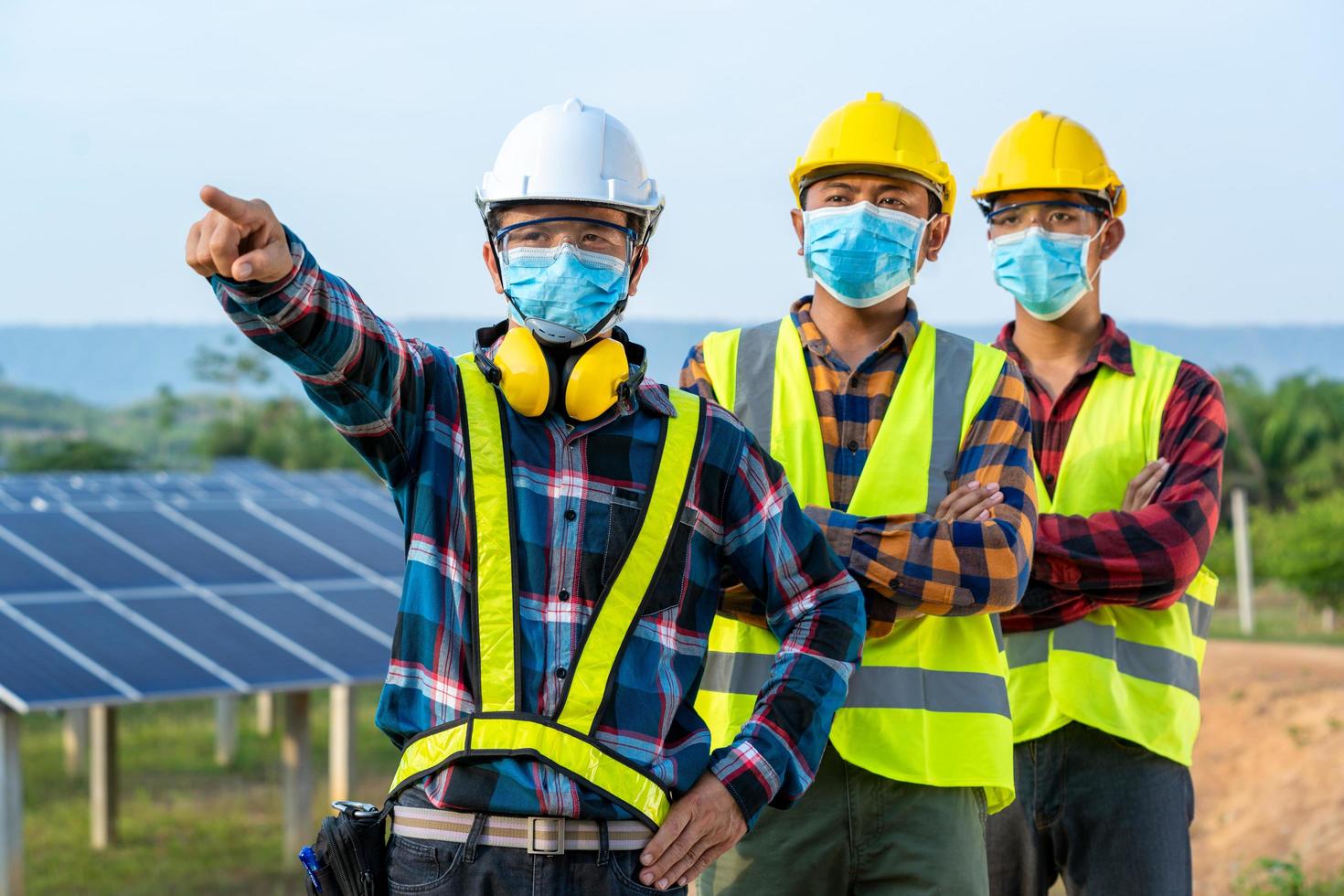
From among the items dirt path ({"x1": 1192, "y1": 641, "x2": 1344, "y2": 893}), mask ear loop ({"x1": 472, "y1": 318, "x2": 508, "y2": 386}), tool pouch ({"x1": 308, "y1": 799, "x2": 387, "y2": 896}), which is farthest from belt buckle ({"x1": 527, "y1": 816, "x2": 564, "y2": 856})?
dirt path ({"x1": 1192, "y1": 641, "x2": 1344, "y2": 893})

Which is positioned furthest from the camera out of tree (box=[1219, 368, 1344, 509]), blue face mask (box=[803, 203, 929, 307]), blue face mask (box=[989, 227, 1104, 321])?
tree (box=[1219, 368, 1344, 509])

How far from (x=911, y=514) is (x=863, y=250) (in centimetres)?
61

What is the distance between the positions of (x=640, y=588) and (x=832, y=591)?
391 mm

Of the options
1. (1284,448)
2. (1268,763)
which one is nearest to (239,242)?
(1268,763)

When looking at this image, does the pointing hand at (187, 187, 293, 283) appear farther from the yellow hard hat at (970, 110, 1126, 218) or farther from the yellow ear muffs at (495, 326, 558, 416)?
the yellow hard hat at (970, 110, 1126, 218)

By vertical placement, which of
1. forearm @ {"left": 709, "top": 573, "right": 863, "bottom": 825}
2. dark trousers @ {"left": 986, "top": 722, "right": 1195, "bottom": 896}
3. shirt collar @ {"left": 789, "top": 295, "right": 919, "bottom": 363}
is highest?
shirt collar @ {"left": 789, "top": 295, "right": 919, "bottom": 363}

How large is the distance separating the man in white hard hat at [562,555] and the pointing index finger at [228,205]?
1.7 inches

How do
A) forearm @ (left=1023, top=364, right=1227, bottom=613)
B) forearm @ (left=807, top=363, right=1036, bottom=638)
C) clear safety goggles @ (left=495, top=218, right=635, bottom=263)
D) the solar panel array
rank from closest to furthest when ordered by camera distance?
clear safety goggles @ (left=495, top=218, right=635, bottom=263) → forearm @ (left=807, top=363, right=1036, bottom=638) → forearm @ (left=1023, top=364, right=1227, bottom=613) → the solar panel array

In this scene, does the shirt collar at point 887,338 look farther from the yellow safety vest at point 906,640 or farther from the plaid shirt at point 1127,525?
the plaid shirt at point 1127,525

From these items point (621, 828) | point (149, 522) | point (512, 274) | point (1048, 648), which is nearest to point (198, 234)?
point (512, 274)

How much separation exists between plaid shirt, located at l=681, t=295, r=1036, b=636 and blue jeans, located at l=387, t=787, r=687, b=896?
0.94m

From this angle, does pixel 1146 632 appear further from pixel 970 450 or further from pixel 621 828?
pixel 621 828

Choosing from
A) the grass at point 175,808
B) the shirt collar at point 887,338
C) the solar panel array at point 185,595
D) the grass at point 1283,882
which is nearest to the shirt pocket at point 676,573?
the shirt collar at point 887,338

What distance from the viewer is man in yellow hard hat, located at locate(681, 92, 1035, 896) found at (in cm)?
325
